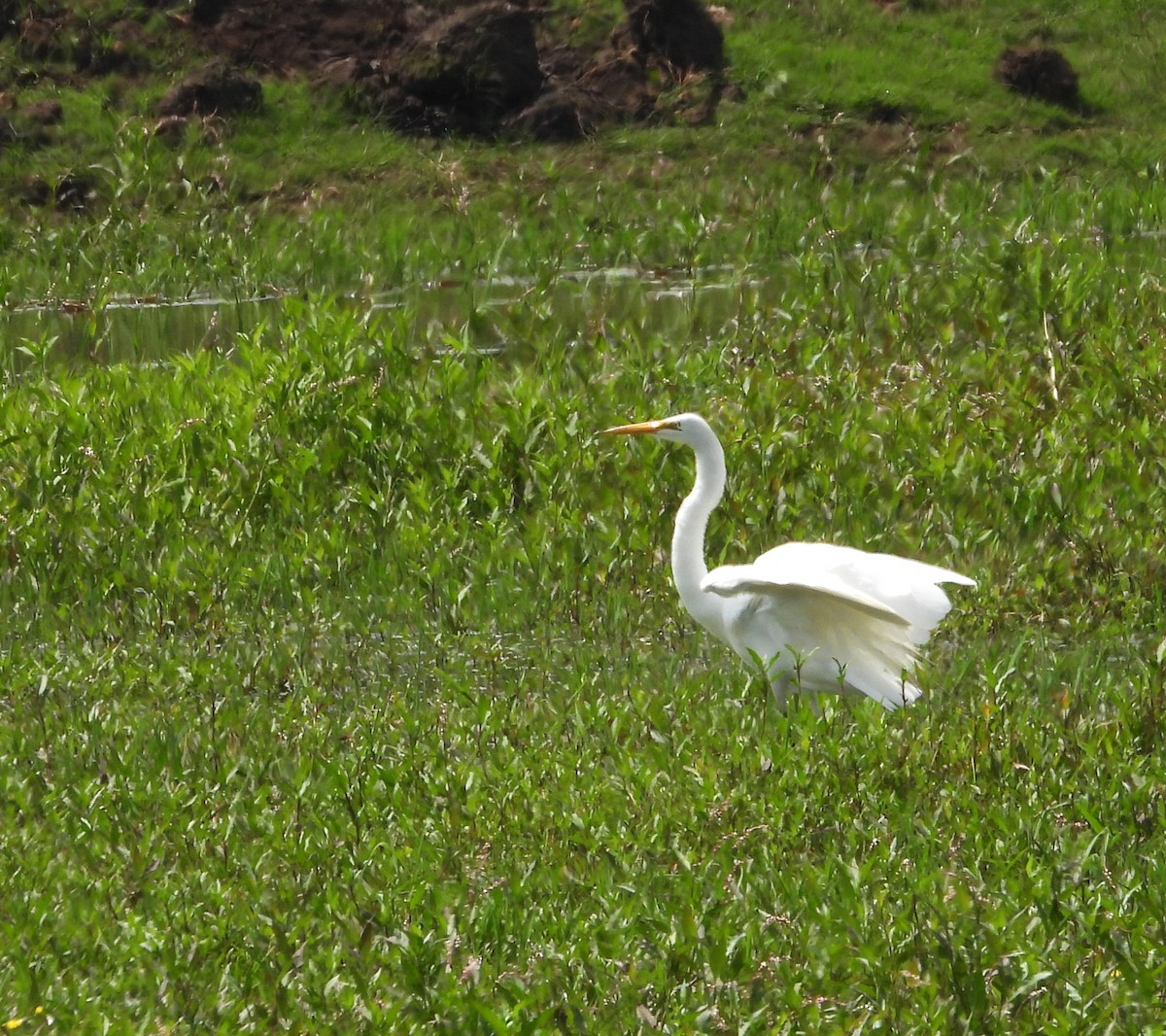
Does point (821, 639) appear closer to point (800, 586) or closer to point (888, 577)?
point (888, 577)

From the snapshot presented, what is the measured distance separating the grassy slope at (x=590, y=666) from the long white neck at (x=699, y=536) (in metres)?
0.24

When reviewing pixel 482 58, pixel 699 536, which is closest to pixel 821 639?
pixel 699 536

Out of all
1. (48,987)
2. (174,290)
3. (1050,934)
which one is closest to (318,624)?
(48,987)

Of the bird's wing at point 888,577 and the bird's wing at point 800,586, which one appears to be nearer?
the bird's wing at point 800,586

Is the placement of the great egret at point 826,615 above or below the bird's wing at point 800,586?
below

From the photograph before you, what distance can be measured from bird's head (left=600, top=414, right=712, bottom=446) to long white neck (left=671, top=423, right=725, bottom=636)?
0.05 feet

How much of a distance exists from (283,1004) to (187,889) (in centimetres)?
73

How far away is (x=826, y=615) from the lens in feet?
18.4

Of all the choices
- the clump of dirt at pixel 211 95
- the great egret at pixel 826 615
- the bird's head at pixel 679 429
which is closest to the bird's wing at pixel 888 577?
the great egret at pixel 826 615

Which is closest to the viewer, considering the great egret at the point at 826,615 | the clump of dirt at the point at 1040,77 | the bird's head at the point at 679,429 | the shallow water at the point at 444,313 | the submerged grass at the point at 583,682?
the submerged grass at the point at 583,682

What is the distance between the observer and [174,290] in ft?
40.8

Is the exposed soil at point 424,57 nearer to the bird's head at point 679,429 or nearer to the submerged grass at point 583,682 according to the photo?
the submerged grass at point 583,682

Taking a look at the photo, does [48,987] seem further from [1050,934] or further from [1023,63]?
[1023,63]

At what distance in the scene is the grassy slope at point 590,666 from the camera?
3812 mm
